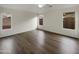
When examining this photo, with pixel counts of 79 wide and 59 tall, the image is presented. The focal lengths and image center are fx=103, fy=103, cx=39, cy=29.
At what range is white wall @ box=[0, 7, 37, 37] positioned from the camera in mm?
1766

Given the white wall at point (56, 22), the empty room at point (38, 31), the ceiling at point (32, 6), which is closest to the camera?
the ceiling at point (32, 6)

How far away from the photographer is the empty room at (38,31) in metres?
1.75

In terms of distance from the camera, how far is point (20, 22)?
1915 millimetres

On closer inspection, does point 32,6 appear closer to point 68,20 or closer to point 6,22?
point 6,22

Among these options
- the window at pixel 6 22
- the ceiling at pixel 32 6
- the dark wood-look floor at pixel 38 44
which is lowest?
the dark wood-look floor at pixel 38 44

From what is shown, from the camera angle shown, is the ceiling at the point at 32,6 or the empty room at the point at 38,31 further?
the empty room at the point at 38,31

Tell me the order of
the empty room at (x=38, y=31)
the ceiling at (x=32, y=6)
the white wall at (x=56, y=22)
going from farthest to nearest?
1. the white wall at (x=56, y=22)
2. the empty room at (x=38, y=31)
3. the ceiling at (x=32, y=6)

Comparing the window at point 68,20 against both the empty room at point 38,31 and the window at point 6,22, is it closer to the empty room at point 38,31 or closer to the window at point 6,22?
the empty room at point 38,31

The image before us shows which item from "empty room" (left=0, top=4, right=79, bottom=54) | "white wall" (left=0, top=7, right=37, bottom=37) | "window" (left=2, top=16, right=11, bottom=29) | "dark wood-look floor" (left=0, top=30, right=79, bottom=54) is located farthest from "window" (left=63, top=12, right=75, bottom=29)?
"window" (left=2, top=16, right=11, bottom=29)

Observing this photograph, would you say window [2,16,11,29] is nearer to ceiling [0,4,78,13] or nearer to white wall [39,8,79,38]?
ceiling [0,4,78,13]

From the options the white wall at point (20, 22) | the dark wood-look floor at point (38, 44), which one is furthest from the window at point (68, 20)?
the white wall at point (20, 22)

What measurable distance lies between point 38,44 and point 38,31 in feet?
0.82

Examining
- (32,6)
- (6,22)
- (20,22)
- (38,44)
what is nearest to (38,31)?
(38,44)
